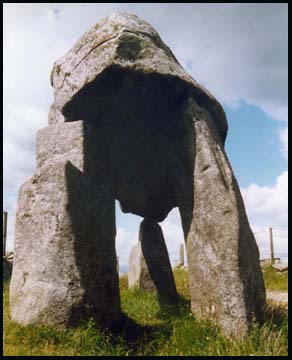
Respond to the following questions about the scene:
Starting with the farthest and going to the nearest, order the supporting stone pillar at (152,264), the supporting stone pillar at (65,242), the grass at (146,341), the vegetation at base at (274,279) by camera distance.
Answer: the vegetation at base at (274,279)
the supporting stone pillar at (152,264)
the supporting stone pillar at (65,242)
the grass at (146,341)

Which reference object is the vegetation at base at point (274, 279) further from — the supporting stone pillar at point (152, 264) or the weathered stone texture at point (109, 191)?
the weathered stone texture at point (109, 191)

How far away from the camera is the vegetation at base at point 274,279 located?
12391mm

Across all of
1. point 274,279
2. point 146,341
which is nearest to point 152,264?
point 146,341

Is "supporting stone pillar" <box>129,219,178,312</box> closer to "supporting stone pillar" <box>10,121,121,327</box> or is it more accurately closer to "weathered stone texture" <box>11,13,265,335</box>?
"weathered stone texture" <box>11,13,265,335</box>

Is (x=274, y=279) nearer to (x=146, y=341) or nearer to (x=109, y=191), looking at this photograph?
(x=146, y=341)

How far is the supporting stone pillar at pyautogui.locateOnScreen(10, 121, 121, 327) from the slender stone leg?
1.26 meters

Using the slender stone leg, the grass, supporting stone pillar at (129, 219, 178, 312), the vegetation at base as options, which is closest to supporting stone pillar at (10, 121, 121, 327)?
the grass

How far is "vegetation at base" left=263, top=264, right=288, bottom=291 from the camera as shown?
12.4 meters

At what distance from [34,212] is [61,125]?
149 centimetres

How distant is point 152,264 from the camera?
32.2 ft

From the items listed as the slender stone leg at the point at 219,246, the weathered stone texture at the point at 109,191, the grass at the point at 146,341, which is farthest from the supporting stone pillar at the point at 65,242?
the slender stone leg at the point at 219,246

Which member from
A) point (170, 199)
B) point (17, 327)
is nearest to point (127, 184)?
point (170, 199)

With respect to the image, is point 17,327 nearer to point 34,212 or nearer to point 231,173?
point 34,212

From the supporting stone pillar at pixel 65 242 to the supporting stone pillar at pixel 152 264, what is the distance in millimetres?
3092
